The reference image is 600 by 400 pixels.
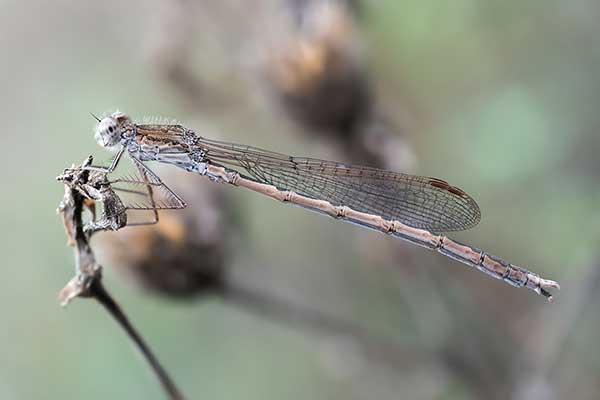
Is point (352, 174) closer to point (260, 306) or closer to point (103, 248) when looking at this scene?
point (260, 306)

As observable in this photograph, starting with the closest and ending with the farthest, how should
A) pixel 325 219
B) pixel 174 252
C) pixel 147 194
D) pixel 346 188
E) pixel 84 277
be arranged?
pixel 84 277, pixel 147 194, pixel 174 252, pixel 346 188, pixel 325 219

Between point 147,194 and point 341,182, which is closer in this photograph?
point 147,194

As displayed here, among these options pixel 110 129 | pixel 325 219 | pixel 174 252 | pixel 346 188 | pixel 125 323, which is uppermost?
pixel 325 219

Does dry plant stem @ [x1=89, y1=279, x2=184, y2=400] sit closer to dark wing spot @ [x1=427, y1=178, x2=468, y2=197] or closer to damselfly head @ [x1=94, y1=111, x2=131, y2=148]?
damselfly head @ [x1=94, y1=111, x2=131, y2=148]

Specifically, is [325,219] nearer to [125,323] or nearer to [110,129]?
[110,129]

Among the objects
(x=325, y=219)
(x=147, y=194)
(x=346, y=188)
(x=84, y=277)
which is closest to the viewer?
(x=84, y=277)

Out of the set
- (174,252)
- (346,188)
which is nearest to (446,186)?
(346,188)

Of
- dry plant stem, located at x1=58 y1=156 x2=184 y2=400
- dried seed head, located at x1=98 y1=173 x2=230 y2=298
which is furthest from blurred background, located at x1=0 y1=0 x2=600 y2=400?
dry plant stem, located at x1=58 y1=156 x2=184 y2=400
